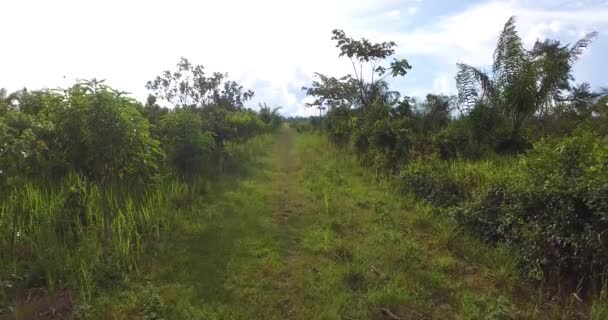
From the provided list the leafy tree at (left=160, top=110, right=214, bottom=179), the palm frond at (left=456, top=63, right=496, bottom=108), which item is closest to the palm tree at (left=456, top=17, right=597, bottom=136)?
the palm frond at (left=456, top=63, right=496, bottom=108)

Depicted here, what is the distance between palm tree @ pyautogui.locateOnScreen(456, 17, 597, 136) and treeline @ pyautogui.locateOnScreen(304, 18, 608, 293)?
2 cm

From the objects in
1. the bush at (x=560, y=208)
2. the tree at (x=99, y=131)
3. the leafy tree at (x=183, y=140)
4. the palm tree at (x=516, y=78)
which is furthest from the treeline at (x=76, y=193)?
the palm tree at (x=516, y=78)

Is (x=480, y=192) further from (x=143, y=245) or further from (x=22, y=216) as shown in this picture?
(x=22, y=216)

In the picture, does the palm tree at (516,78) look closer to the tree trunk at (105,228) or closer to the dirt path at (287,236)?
the dirt path at (287,236)

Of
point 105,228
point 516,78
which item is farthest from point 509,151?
point 105,228

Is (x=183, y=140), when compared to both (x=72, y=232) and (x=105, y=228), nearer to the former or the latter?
(x=72, y=232)

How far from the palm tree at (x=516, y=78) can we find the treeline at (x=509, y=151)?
0.02 metres

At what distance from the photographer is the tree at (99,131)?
490cm

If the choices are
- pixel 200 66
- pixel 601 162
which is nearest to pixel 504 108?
pixel 601 162

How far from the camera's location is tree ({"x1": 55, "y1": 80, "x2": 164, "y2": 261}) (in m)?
4.90

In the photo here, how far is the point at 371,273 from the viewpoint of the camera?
217 inches

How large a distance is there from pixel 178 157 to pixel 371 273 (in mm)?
5175

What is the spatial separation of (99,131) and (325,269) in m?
2.98

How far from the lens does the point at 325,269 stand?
18.5ft
